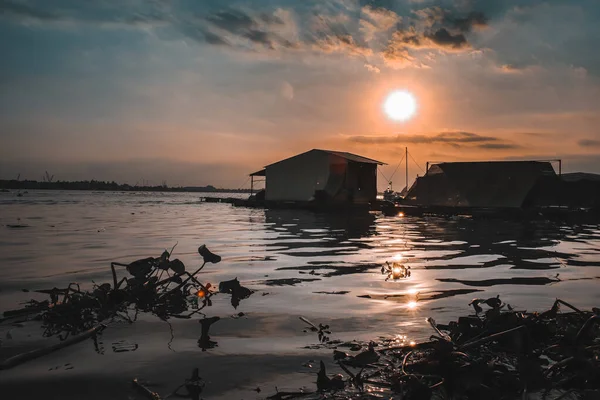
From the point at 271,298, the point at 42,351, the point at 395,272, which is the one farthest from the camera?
the point at 395,272

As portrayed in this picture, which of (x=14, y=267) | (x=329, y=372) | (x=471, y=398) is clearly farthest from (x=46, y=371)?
(x=14, y=267)

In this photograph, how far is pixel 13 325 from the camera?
17.5 ft

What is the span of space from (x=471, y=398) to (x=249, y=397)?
5.35 ft

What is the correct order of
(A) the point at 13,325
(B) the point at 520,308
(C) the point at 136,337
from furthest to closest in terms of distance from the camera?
1. (B) the point at 520,308
2. (A) the point at 13,325
3. (C) the point at 136,337

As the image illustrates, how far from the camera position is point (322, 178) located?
4328 cm

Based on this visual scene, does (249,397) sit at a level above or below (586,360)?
below

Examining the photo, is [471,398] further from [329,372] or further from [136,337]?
[136,337]

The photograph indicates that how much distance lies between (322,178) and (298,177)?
10.0ft

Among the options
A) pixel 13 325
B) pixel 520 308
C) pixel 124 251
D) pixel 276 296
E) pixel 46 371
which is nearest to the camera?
pixel 46 371

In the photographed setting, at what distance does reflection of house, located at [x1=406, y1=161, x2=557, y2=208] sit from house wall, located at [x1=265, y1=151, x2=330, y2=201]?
9.65 meters

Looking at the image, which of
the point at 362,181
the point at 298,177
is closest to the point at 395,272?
the point at 298,177

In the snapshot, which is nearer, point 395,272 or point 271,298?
point 271,298

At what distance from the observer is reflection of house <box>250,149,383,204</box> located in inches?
1688

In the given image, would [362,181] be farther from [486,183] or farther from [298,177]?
[486,183]
